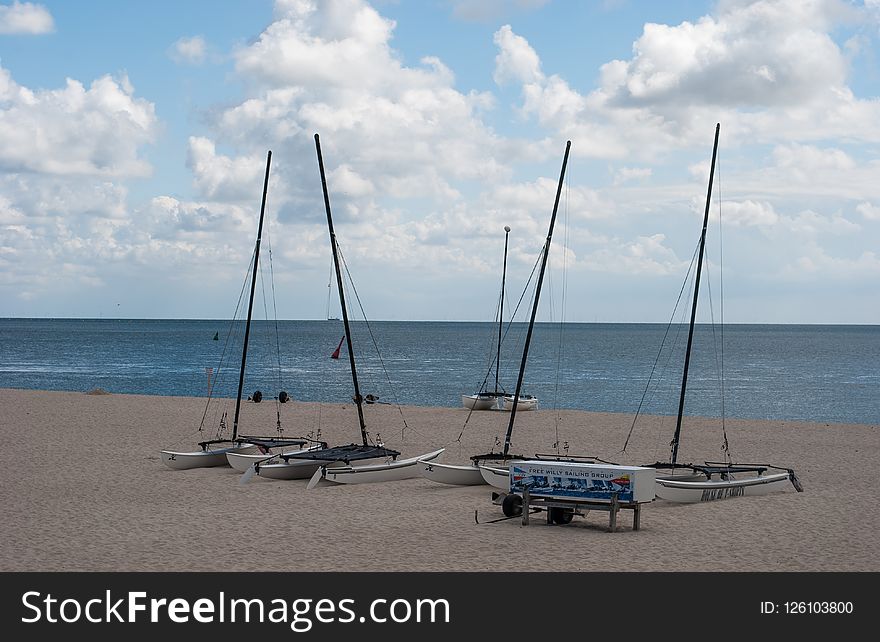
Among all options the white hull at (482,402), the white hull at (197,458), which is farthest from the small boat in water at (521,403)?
the white hull at (197,458)

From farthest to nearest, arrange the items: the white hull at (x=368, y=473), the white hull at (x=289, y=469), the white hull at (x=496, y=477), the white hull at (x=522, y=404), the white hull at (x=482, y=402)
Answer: the white hull at (x=522, y=404) < the white hull at (x=482, y=402) < the white hull at (x=289, y=469) < the white hull at (x=368, y=473) < the white hull at (x=496, y=477)

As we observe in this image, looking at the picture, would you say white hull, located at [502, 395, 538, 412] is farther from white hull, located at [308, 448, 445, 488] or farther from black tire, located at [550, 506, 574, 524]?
black tire, located at [550, 506, 574, 524]

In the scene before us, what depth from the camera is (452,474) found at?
22.9m

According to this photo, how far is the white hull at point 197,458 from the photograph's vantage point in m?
25.5

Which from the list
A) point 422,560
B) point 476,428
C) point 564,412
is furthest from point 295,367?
point 422,560

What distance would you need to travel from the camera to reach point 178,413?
41.2 metres

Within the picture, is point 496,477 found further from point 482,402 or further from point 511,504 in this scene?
point 482,402

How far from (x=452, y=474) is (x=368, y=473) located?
1948mm

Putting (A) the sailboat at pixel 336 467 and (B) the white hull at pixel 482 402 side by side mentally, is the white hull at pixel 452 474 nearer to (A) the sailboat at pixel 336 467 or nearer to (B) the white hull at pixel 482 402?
(A) the sailboat at pixel 336 467

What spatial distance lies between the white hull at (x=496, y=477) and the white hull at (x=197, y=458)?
22.7 ft

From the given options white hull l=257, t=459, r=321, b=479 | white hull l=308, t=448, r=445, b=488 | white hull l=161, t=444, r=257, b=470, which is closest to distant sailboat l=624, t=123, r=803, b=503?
white hull l=308, t=448, r=445, b=488
